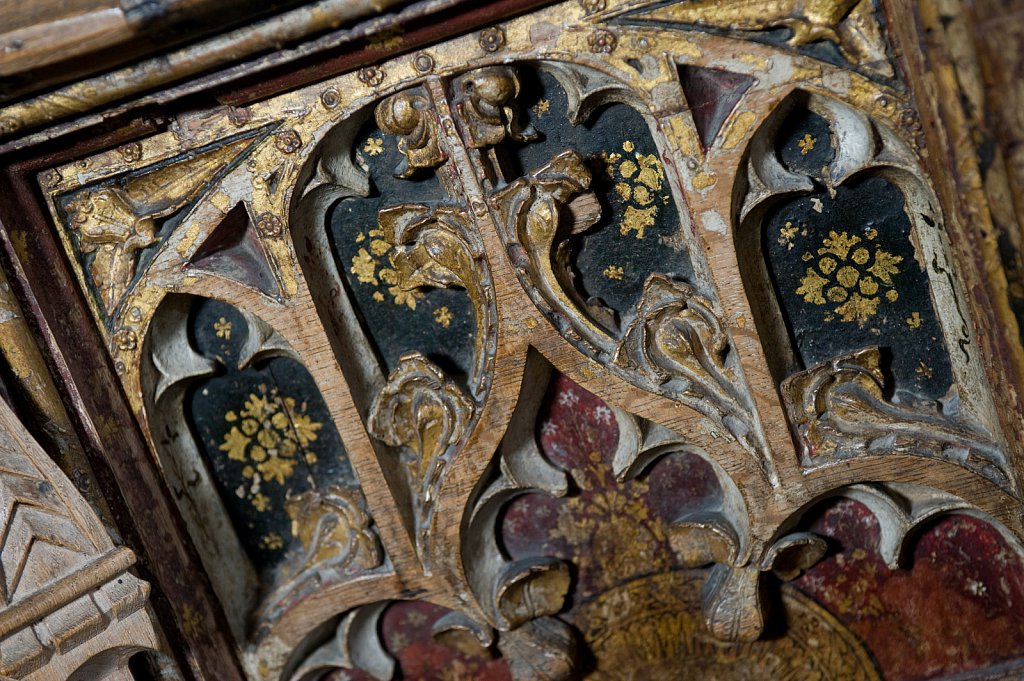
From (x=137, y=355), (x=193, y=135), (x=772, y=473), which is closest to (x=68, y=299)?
(x=137, y=355)

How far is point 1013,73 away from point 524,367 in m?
0.75

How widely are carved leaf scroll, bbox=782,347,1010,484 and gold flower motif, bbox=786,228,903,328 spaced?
0.07 metres

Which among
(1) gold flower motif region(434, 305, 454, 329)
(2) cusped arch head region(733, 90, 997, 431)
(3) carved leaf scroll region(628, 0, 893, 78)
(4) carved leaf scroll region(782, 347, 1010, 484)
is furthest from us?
(1) gold flower motif region(434, 305, 454, 329)

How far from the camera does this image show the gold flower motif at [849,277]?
1567mm

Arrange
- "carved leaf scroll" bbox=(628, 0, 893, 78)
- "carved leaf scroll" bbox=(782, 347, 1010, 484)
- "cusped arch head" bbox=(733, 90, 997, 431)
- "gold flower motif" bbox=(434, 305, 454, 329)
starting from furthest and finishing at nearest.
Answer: "gold flower motif" bbox=(434, 305, 454, 329) → "carved leaf scroll" bbox=(782, 347, 1010, 484) → "cusped arch head" bbox=(733, 90, 997, 431) → "carved leaf scroll" bbox=(628, 0, 893, 78)

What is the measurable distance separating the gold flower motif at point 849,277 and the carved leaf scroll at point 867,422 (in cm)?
7

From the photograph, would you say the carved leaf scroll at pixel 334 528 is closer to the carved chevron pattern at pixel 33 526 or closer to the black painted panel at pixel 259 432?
the black painted panel at pixel 259 432

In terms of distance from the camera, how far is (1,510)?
1515mm

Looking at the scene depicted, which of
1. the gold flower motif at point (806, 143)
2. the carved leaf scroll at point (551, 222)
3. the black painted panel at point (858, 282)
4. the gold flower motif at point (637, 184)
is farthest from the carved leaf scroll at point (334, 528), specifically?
the gold flower motif at point (806, 143)

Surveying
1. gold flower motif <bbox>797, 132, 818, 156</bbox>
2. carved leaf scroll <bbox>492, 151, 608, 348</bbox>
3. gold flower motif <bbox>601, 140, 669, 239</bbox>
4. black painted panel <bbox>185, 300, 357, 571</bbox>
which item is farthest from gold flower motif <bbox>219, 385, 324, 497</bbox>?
gold flower motif <bbox>797, 132, 818, 156</bbox>

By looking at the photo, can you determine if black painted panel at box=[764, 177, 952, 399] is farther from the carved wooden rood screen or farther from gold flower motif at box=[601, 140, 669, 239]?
gold flower motif at box=[601, 140, 669, 239]

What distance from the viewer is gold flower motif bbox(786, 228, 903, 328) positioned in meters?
1.57

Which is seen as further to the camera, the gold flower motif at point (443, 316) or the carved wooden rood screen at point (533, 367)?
the gold flower motif at point (443, 316)

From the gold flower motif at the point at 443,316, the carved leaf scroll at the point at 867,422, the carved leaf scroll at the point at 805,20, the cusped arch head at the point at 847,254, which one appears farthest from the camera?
the gold flower motif at the point at 443,316
